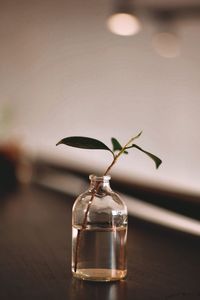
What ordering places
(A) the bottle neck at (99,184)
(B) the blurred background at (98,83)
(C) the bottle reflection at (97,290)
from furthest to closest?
1. (B) the blurred background at (98,83)
2. (A) the bottle neck at (99,184)
3. (C) the bottle reflection at (97,290)

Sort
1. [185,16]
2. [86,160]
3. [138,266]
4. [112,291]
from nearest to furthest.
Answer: [112,291]
[138,266]
[185,16]
[86,160]

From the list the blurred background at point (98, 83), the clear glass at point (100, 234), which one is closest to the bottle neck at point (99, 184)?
the clear glass at point (100, 234)

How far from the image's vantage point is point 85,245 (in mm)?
938

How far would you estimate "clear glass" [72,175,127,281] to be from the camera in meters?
0.92

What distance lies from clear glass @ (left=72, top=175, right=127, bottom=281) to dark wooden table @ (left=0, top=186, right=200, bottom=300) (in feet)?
0.08

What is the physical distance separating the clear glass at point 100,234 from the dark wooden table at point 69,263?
3 centimetres

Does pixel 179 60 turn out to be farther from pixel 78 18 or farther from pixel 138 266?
pixel 138 266

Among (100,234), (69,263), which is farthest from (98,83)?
(100,234)

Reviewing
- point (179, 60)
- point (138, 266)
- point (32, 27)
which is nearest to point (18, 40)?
point (32, 27)

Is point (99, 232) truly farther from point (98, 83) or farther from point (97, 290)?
point (98, 83)

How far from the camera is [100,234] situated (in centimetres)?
93

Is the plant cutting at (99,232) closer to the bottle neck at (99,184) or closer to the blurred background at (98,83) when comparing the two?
the bottle neck at (99,184)

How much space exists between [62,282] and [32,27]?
181 inches

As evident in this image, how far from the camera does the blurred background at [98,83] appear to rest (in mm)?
5227
